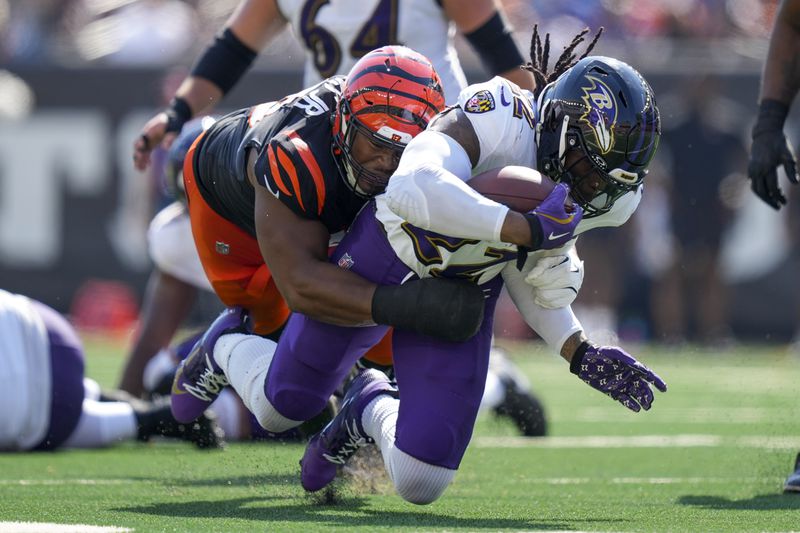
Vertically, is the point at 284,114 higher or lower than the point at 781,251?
higher

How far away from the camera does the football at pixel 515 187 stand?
11.5ft

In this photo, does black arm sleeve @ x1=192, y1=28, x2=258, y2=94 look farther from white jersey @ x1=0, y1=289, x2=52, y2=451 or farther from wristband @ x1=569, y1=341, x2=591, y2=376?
wristband @ x1=569, y1=341, x2=591, y2=376

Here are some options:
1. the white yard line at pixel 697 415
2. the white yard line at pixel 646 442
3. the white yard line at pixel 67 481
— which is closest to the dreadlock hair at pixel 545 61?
the white yard line at pixel 67 481

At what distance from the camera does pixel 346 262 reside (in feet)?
12.7

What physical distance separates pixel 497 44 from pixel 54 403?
6.98ft

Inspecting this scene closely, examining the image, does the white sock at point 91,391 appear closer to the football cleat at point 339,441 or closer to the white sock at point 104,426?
the white sock at point 104,426

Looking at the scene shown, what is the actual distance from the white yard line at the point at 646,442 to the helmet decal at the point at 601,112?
224cm

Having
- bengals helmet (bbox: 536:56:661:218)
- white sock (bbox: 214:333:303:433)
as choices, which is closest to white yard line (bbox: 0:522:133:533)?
white sock (bbox: 214:333:303:433)

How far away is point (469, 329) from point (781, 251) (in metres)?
8.01

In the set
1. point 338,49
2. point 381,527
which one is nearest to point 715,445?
point 338,49

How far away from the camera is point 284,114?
13.4 feet

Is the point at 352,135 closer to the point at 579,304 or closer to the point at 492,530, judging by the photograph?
the point at 492,530

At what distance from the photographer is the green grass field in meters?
3.52

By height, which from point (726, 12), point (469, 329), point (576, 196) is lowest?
point (726, 12)
